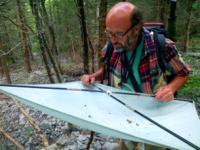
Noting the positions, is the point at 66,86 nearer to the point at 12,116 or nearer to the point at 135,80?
the point at 135,80

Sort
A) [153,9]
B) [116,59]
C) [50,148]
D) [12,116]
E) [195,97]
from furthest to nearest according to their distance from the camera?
[153,9]
[12,116]
[195,97]
[50,148]
[116,59]

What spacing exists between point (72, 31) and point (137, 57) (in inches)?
752

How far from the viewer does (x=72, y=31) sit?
69.7 ft

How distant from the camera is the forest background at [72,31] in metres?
5.64

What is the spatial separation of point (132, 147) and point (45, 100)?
1.00 m

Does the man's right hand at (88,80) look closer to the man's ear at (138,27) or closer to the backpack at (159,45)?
the backpack at (159,45)

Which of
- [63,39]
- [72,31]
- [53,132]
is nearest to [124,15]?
[53,132]

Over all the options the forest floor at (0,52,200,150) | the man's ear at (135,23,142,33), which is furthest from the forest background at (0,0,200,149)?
the man's ear at (135,23,142,33)

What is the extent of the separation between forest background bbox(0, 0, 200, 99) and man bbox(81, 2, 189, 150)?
1.29 metres

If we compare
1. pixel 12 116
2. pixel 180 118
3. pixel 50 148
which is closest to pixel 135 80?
pixel 180 118

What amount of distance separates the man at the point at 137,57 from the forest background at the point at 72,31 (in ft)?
4.23

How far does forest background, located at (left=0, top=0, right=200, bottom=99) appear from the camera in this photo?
5.64 m

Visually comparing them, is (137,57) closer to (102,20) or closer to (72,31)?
(102,20)

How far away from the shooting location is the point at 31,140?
22.7ft
